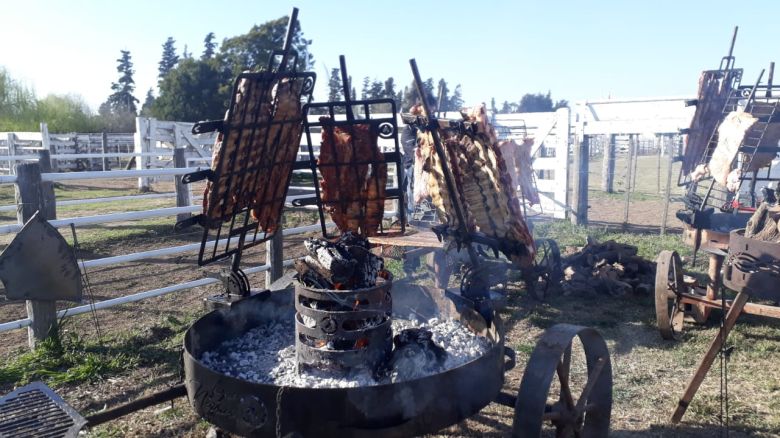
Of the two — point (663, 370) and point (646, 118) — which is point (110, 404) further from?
point (646, 118)

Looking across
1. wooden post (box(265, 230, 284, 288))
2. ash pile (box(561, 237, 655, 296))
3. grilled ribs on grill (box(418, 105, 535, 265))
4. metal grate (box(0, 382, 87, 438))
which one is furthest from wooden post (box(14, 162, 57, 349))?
ash pile (box(561, 237, 655, 296))

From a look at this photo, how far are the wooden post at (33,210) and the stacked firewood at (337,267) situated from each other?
3.17m

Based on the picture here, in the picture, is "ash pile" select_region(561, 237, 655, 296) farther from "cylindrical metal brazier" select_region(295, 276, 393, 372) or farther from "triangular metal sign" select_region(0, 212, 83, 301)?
"triangular metal sign" select_region(0, 212, 83, 301)

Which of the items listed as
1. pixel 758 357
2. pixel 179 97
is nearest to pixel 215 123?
pixel 758 357

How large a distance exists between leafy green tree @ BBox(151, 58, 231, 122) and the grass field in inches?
1264

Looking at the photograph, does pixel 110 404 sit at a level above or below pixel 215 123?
below

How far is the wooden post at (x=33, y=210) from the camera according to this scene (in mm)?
5246

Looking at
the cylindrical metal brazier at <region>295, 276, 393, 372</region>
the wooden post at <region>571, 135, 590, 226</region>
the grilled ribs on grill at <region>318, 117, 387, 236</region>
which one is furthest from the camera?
the wooden post at <region>571, 135, 590, 226</region>

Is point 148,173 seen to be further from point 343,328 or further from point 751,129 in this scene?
point 751,129

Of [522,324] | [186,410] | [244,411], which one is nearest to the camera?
[244,411]

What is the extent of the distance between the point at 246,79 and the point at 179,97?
38.7m

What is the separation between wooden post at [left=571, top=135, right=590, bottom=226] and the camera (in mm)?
13500

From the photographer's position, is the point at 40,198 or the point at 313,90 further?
the point at 40,198

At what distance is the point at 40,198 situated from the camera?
5.34 meters
